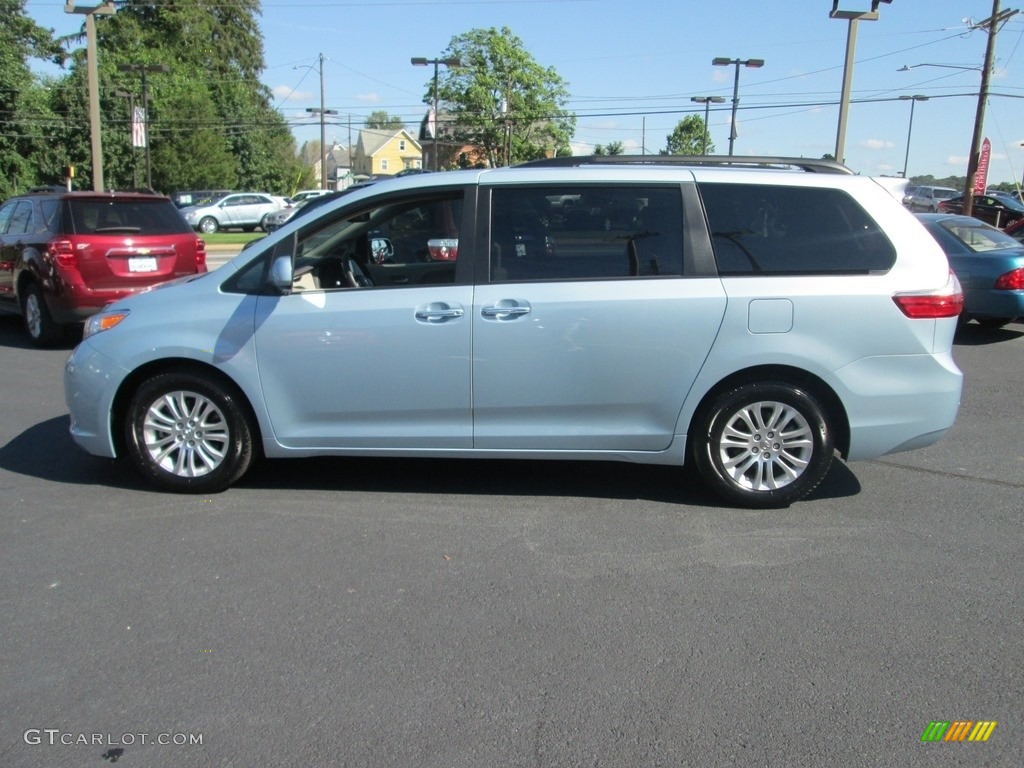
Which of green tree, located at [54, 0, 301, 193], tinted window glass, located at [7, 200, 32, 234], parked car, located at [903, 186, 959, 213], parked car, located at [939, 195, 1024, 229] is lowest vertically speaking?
tinted window glass, located at [7, 200, 32, 234]

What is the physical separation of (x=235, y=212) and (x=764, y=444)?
36.7m

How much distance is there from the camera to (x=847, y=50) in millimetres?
16781

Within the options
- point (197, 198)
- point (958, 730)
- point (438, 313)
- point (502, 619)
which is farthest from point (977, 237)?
point (197, 198)

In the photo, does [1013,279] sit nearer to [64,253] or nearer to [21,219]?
[64,253]

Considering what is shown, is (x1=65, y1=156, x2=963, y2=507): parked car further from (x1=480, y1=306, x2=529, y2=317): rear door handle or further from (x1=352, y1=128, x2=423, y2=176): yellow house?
(x1=352, y1=128, x2=423, y2=176): yellow house

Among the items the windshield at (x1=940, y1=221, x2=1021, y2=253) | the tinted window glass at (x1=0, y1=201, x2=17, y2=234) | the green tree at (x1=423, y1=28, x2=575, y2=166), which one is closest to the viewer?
the tinted window glass at (x1=0, y1=201, x2=17, y2=234)

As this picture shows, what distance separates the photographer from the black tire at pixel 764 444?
16.3ft

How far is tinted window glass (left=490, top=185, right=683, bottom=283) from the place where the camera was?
16.3 ft

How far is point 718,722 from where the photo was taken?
303 cm

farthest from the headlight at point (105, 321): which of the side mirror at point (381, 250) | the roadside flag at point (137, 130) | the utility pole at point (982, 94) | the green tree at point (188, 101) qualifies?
the green tree at point (188, 101)

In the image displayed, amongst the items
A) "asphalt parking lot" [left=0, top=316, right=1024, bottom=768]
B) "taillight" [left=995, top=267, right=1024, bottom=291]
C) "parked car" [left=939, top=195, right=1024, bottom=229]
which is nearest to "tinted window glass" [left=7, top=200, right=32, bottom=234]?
"asphalt parking lot" [left=0, top=316, right=1024, bottom=768]

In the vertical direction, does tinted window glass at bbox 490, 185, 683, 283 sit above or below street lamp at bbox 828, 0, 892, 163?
below

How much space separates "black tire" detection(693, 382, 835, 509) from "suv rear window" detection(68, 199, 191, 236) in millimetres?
7328

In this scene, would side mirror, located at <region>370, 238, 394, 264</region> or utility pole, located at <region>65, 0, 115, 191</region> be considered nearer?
side mirror, located at <region>370, 238, 394, 264</region>
